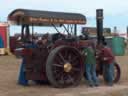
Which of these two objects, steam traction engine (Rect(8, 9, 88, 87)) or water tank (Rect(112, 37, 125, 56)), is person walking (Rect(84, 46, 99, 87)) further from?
water tank (Rect(112, 37, 125, 56))

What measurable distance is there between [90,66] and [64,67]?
2.62 feet

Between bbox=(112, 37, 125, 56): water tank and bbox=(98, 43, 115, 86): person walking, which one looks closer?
bbox=(98, 43, 115, 86): person walking

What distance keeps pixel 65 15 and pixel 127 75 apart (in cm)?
352

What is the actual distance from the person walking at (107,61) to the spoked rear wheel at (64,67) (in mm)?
698

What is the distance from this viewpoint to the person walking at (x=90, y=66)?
13125mm

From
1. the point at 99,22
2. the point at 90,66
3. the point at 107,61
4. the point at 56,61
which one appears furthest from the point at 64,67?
the point at 99,22

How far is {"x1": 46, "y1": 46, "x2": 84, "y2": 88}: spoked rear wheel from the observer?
12.6 m

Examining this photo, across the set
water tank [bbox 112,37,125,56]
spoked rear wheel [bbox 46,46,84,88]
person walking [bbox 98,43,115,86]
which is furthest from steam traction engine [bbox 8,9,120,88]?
water tank [bbox 112,37,125,56]

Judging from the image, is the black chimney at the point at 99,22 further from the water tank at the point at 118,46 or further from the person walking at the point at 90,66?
the water tank at the point at 118,46

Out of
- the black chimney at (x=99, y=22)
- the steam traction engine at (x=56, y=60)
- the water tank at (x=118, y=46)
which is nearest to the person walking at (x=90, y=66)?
the steam traction engine at (x=56, y=60)

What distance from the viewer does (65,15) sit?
18281mm

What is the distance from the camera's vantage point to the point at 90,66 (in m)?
13.2

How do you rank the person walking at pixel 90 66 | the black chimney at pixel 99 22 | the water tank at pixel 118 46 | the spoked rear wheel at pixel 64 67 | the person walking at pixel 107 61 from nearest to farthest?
the spoked rear wheel at pixel 64 67 → the person walking at pixel 90 66 → the person walking at pixel 107 61 → the black chimney at pixel 99 22 → the water tank at pixel 118 46

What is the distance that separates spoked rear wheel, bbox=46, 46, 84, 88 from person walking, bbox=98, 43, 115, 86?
27.5 inches
